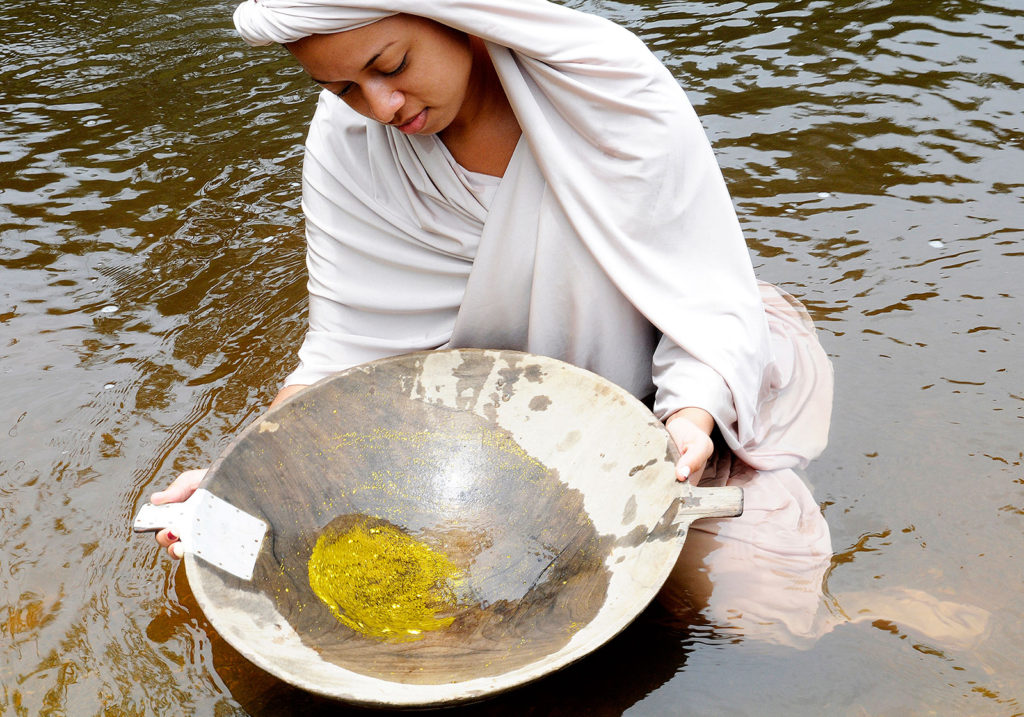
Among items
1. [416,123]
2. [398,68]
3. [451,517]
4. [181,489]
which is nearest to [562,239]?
[416,123]

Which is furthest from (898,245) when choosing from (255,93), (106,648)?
(255,93)

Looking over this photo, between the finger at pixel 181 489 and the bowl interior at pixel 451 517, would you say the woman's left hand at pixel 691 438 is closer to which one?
the bowl interior at pixel 451 517

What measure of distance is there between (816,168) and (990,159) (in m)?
0.64

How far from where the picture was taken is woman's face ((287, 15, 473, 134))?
1.71 m

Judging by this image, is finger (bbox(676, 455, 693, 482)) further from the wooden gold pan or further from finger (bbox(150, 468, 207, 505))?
finger (bbox(150, 468, 207, 505))

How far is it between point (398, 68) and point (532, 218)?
44cm

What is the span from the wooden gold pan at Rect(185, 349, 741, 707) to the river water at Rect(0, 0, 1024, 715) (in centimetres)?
22

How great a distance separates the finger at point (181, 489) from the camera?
5.98ft

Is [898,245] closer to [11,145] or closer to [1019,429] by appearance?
[1019,429]

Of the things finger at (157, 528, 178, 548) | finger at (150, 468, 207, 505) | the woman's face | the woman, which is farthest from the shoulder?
finger at (157, 528, 178, 548)

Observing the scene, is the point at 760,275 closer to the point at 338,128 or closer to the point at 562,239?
the point at 562,239

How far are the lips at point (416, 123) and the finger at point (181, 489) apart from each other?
76 cm

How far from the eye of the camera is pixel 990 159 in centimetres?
373

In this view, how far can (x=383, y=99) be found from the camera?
5.81 ft
